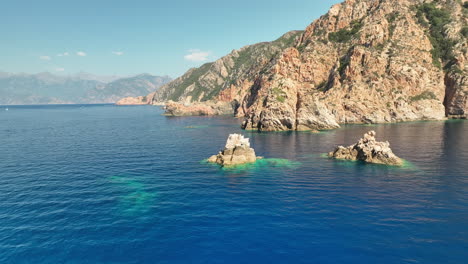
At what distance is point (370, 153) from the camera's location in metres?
48.9

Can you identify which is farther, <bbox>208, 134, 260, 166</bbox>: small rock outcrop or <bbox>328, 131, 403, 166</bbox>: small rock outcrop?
<bbox>208, 134, 260, 166</bbox>: small rock outcrop

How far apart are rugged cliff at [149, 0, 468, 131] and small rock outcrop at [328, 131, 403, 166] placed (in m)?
45.1

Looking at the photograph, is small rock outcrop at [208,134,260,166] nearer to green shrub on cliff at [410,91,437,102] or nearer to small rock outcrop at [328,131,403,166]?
small rock outcrop at [328,131,403,166]

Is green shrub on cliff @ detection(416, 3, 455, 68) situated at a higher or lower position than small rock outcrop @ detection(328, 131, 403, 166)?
higher

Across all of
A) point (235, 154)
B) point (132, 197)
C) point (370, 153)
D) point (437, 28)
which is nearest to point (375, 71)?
point (437, 28)

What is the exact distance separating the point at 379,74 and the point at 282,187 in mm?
115264

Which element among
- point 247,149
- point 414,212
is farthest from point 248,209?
point 247,149

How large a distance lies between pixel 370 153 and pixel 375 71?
93869 mm

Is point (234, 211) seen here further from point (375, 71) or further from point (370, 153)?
point (375, 71)

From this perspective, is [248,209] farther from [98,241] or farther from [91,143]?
[91,143]

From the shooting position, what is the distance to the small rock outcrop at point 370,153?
46969mm

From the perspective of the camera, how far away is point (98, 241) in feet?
74.9

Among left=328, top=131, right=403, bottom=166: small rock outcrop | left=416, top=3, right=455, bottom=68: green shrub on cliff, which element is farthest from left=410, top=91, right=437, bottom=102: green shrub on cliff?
left=328, top=131, right=403, bottom=166: small rock outcrop

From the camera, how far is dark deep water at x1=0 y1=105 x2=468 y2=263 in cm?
2103
